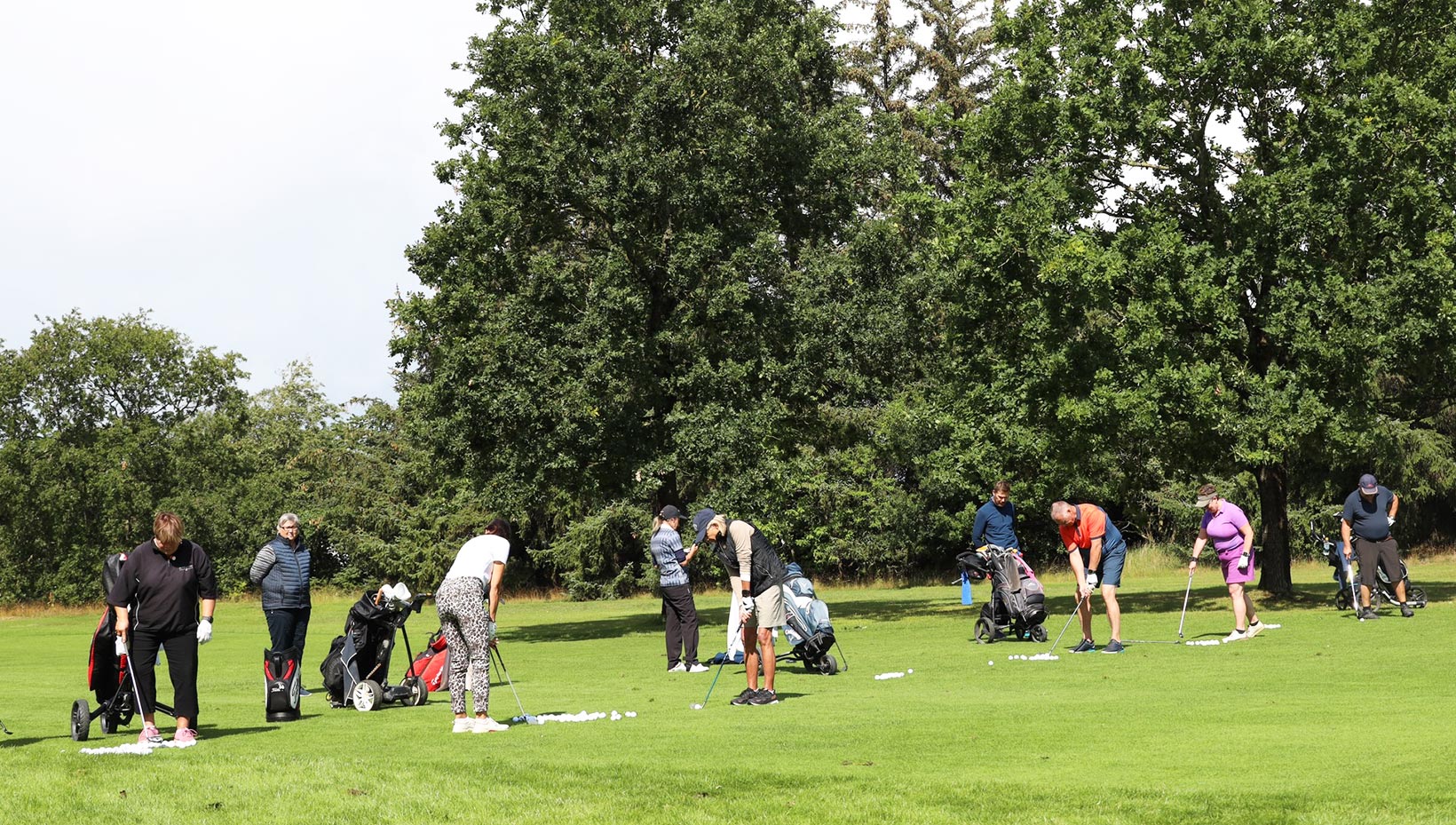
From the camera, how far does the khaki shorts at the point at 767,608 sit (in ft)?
43.7

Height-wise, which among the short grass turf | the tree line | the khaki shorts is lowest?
the short grass turf

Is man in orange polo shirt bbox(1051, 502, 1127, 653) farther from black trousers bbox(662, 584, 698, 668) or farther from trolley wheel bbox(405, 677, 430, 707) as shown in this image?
trolley wheel bbox(405, 677, 430, 707)

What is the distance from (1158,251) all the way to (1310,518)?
24756mm

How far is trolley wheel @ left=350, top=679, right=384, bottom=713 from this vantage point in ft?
47.4

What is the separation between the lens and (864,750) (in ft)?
33.1

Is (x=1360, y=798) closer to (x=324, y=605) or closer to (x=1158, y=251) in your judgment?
(x=1158, y=251)

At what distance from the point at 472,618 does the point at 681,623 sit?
6.64 metres

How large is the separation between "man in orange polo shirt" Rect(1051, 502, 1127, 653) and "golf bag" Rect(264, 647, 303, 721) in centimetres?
903

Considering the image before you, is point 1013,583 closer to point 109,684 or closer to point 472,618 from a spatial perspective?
point 472,618

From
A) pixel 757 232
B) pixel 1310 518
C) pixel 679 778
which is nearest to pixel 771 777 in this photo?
pixel 679 778

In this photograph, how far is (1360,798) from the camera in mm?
7664

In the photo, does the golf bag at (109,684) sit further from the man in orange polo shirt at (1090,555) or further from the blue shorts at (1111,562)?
the blue shorts at (1111,562)

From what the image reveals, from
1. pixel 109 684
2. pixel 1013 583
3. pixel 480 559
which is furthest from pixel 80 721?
pixel 1013 583

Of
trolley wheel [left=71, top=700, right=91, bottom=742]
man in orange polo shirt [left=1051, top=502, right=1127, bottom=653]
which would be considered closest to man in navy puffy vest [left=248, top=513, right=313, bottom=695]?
trolley wheel [left=71, top=700, right=91, bottom=742]
